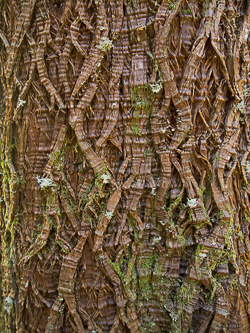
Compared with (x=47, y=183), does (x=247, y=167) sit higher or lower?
higher

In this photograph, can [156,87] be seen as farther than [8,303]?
No

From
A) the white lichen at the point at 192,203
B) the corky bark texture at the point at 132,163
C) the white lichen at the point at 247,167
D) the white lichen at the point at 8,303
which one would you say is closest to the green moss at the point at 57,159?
the corky bark texture at the point at 132,163

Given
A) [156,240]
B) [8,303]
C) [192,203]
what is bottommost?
[8,303]

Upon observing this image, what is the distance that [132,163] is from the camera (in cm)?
152

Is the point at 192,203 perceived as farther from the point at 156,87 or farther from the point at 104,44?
the point at 104,44

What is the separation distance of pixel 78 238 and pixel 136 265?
386 mm

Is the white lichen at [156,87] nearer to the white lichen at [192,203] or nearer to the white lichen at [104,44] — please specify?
the white lichen at [104,44]

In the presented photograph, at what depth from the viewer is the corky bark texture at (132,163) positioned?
4.90 ft

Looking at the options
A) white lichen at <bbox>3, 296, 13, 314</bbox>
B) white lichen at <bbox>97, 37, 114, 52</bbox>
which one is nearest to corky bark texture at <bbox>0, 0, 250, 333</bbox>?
white lichen at <bbox>97, 37, 114, 52</bbox>

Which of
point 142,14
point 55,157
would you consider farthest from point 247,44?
point 55,157

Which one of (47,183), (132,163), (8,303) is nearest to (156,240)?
(132,163)

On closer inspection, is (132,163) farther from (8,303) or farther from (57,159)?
(8,303)

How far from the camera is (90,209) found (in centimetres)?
149

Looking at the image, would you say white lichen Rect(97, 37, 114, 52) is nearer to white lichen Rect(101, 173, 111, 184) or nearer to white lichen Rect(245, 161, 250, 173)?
white lichen Rect(101, 173, 111, 184)
